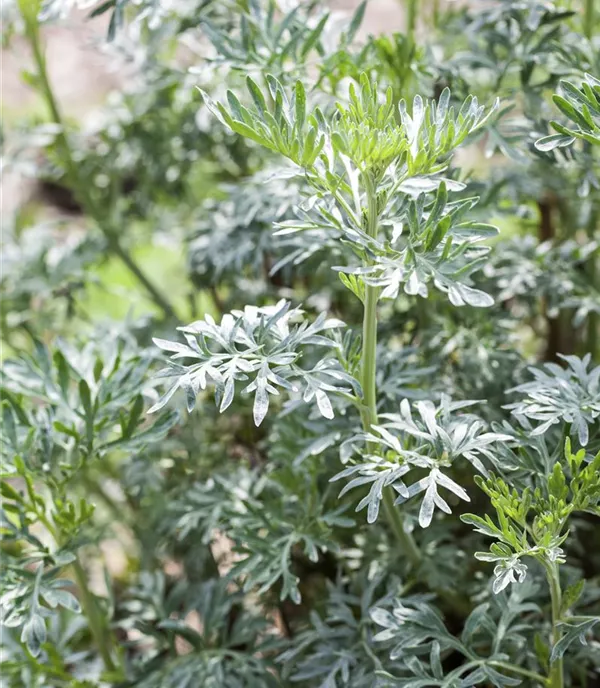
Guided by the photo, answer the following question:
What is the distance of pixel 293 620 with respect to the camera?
1.49 m

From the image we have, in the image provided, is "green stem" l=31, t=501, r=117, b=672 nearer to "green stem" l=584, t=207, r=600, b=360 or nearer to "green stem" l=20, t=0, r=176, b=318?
"green stem" l=20, t=0, r=176, b=318

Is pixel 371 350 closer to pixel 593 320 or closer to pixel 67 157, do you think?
pixel 593 320

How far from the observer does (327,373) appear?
925 mm

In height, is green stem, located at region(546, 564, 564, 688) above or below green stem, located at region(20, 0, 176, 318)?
below

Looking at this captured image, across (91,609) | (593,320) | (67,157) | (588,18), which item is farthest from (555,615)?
(67,157)

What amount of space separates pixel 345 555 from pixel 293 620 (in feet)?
0.72

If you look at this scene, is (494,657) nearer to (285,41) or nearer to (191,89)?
(285,41)

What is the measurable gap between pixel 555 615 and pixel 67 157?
4.09ft

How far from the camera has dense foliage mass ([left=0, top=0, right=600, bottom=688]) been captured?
0.91 m

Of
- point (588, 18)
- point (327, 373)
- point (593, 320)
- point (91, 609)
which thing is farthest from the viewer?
point (593, 320)

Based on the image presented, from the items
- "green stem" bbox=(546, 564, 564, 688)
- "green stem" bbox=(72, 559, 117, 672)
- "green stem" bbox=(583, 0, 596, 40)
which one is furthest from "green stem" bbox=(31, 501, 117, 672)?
"green stem" bbox=(583, 0, 596, 40)

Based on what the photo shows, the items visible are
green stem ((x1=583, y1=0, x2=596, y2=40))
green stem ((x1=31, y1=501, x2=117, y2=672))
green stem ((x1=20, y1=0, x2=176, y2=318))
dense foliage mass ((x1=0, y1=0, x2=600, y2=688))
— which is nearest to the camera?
dense foliage mass ((x1=0, y1=0, x2=600, y2=688))

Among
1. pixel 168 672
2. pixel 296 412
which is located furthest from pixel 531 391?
pixel 168 672

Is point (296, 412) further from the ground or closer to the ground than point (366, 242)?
closer to the ground
